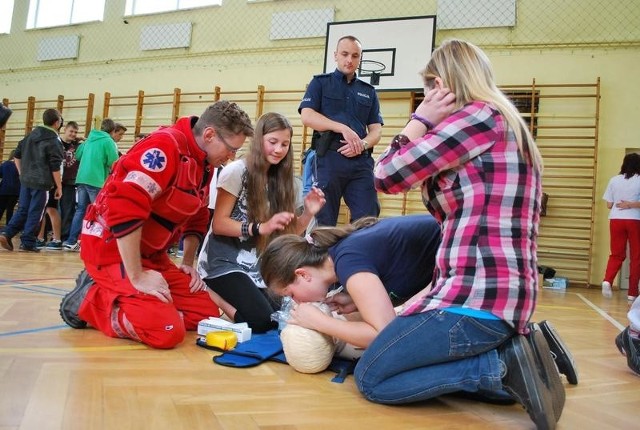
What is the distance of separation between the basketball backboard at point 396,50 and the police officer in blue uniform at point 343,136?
361cm

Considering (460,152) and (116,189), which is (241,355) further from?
(460,152)

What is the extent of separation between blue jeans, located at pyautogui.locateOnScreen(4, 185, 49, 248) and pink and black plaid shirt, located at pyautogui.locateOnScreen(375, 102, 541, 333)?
499cm

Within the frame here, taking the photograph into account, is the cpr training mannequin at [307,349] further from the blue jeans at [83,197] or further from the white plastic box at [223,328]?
the blue jeans at [83,197]

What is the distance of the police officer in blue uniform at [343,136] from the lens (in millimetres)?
2873

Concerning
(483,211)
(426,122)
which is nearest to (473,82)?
(426,122)

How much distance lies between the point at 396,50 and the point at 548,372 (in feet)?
19.2

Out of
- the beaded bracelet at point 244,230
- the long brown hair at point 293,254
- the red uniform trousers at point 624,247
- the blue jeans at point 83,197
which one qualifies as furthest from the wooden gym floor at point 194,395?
the blue jeans at point 83,197

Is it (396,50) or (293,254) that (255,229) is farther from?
(396,50)

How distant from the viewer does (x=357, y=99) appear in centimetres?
309

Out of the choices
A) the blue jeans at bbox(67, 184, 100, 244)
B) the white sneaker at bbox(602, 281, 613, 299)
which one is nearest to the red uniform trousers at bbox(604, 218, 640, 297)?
the white sneaker at bbox(602, 281, 613, 299)

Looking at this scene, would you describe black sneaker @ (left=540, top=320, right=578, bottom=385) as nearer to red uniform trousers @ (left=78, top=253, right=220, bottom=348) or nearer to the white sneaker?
red uniform trousers @ (left=78, top=253, right=220, bottom=348)

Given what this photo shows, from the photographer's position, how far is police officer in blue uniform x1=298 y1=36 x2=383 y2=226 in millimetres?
2873

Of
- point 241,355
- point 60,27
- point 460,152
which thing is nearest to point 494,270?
point 460,152

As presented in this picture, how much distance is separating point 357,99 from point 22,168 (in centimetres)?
397
